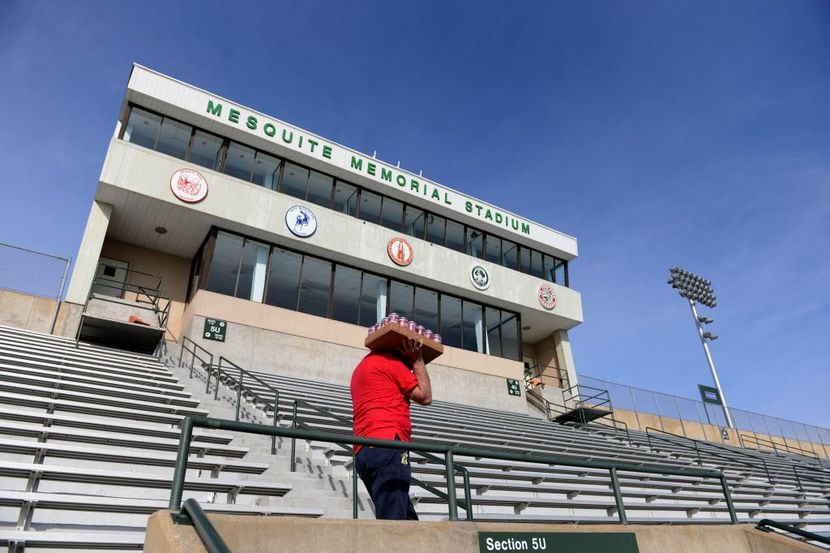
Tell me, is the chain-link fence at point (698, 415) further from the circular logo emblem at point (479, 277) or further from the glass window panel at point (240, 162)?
the glass window panel at point (240, 162)

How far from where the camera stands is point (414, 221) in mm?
21844

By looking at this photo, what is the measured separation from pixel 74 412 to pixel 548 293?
19711 mm

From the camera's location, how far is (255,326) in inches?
631

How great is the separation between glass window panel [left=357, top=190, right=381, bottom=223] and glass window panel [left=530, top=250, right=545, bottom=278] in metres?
7.89

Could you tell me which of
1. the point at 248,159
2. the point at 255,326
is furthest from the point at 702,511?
the point at 248,159

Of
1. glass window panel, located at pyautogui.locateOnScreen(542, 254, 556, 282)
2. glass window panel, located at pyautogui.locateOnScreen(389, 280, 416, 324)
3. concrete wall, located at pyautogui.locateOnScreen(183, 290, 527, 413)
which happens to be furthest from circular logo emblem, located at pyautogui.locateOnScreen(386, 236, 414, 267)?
glass window panel, located at pyautogui.locateOnScreen(542, 254, 556, 282)

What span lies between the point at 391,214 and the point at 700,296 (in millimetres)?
24900

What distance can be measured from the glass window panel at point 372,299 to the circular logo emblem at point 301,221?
267 centimetres

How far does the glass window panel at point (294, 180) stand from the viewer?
19125mm

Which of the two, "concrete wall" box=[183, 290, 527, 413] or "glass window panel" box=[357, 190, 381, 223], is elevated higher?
"glass window panel" box=[357, 190, 381, 223]

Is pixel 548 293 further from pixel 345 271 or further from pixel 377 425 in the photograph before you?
pixel 377 425

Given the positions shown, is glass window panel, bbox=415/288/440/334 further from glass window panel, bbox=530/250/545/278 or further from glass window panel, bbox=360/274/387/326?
glass window panel, bbox=530/250/545/278

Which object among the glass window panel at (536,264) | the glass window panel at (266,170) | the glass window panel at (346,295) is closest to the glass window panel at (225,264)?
the glass window panel at (266,170)

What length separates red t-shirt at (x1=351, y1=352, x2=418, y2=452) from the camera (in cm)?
372
